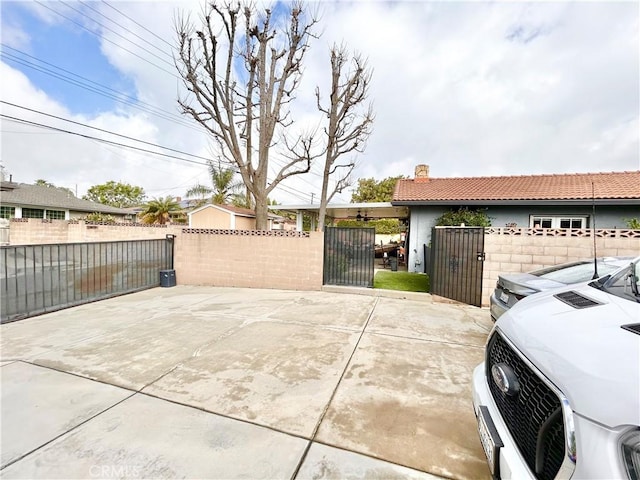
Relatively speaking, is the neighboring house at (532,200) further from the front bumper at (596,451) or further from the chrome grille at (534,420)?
the front bumper at (596,451)

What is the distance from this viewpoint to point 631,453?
78 centimetres

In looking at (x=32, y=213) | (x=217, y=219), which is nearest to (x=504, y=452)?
(x=217, y=219)

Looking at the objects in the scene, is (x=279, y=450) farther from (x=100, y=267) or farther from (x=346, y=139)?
(x=346, y=139)

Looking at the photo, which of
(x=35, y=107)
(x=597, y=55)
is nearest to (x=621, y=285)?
(x=597, y=55)

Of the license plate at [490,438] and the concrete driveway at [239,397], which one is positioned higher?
the license plate at [490,438]

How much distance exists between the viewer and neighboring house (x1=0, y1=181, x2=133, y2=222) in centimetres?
1848

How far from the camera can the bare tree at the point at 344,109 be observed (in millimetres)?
10414

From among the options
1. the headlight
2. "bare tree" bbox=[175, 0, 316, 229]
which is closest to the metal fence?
"bare tree" bbox=[175, 0, 316, 229]

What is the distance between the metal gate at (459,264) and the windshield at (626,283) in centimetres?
418

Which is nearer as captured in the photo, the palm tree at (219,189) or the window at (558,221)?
the window at (558,221)

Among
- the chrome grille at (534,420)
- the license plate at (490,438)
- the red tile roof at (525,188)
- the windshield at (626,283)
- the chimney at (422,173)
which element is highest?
the chimney at (422,173)

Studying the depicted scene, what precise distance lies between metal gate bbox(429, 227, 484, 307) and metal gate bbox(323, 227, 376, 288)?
5.35ft

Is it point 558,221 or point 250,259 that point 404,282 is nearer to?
point 250,259

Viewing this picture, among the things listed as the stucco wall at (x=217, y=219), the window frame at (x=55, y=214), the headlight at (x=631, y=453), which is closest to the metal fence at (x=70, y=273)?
the stucco wall at (x=217, y=219)
